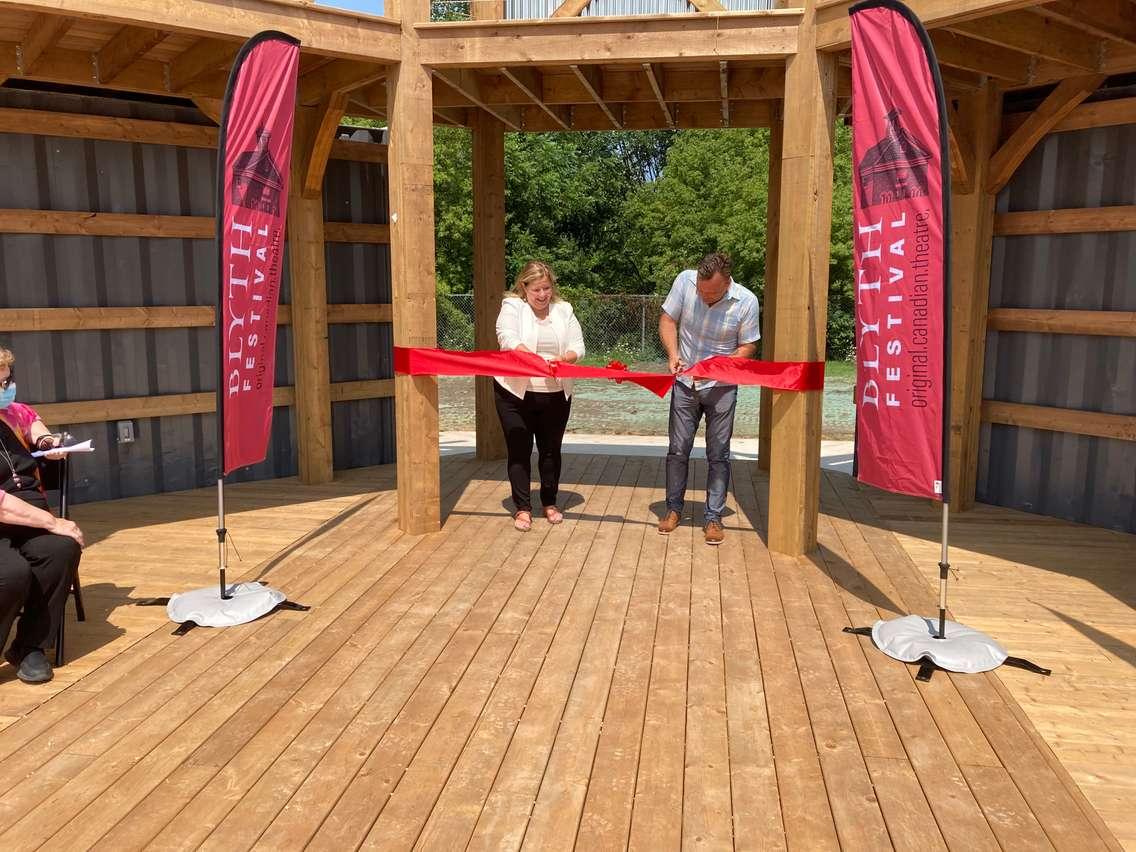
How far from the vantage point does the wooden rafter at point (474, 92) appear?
7.13m

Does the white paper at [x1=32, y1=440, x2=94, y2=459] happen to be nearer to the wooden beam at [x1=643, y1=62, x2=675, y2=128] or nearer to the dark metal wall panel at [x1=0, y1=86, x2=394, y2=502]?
the dark metal wall panel at [x1=0, y1=86, x2=394, y2=502]

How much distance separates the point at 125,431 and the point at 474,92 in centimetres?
405

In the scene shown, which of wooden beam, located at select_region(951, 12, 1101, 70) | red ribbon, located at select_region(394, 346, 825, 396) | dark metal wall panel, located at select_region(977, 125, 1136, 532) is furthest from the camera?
dark metal wall panel, located at select_region(977, 125, 1136, 532)

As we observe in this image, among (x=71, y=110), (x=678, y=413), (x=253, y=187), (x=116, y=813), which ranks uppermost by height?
(x=71, y=110)

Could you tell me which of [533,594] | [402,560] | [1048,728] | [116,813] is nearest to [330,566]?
[402,560]

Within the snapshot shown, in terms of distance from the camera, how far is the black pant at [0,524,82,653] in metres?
4.26

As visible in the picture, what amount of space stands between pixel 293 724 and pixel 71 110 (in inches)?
233

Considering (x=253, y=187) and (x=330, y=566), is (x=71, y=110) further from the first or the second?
(x=330, y=566)

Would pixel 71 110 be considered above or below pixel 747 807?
above

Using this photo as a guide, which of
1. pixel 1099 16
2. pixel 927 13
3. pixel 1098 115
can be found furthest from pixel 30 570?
pixel 1098 115

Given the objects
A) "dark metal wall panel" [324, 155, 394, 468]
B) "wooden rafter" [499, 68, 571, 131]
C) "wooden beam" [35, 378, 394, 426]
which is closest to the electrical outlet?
"wooden beam" [35, 378, 394, 426]

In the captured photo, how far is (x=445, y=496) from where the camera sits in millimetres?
8023

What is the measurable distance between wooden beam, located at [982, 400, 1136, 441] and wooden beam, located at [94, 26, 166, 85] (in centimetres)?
683

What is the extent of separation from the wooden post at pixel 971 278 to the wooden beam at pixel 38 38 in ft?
21.0
